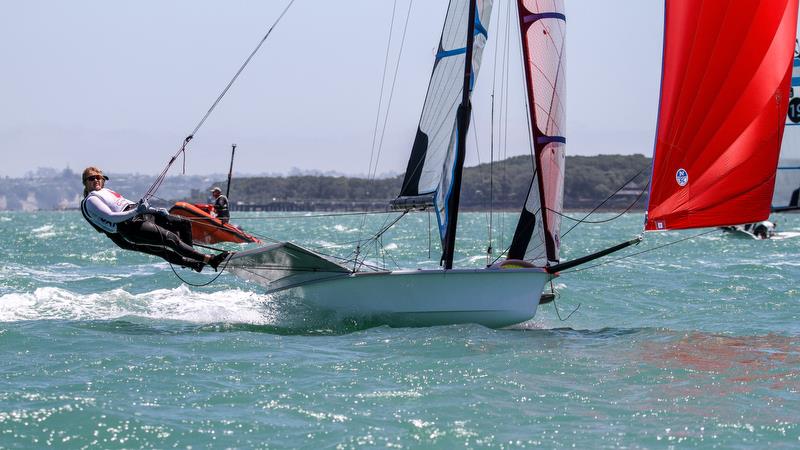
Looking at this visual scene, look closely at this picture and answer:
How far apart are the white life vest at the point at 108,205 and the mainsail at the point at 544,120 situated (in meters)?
4.05

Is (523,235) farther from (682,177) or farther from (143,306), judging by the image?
(143,306)

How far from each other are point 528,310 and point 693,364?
2.10m

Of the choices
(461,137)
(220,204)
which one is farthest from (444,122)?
(220,204)

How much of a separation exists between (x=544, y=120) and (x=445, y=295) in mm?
2134

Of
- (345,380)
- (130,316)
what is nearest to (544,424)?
(345,380)

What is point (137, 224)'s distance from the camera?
10.6 metres

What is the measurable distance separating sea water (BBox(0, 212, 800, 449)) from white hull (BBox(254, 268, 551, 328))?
0.19 meters

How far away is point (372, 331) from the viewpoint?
10570 mm

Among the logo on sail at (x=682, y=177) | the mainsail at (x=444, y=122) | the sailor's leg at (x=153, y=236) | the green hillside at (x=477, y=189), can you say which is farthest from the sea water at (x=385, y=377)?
the green hillside at (x=477, y=189)

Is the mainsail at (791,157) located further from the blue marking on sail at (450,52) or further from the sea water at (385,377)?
the blue marking on sail at (450,52)

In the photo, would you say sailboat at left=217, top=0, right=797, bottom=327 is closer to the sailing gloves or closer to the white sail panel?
the white sail panel

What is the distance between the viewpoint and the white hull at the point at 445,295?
1042 centimetres

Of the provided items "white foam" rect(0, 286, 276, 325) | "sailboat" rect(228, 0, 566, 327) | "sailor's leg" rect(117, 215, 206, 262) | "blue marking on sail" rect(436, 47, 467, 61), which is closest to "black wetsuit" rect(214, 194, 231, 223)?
"white foam" rect(0, 286, 276, 325)

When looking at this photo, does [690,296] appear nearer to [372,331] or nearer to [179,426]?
[372,331]
